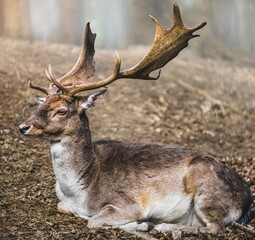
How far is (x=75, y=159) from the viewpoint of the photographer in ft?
23.7

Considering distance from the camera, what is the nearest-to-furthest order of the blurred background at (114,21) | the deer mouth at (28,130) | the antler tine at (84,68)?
the deer mouth at (28,130) → the antler tine at (84,68) → the blurred background at (114,21)

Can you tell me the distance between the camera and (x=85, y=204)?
7.16 metres

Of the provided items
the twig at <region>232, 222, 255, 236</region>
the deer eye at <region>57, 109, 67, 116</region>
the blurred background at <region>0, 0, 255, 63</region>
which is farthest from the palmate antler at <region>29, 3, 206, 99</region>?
the blurred background at <region>0, 0, 255, 63</region>

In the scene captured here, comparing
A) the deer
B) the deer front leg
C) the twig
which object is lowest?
the twig

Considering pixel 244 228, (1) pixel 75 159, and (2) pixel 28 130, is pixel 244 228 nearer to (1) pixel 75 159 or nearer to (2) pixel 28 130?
(1) pixel 75 159

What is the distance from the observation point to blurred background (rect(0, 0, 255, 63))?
17.5 meters

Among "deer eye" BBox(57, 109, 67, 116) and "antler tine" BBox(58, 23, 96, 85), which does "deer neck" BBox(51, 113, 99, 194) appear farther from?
"antler tine" BBox(58, 23, 96, 85)

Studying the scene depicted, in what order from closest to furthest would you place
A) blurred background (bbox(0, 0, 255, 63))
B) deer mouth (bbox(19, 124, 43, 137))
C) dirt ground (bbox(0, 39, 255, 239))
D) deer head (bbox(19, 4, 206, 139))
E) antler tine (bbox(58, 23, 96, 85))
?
deer mouth (bbox(19, 124, 43, 137)) → deer head (bbox(19, 4, 206, 139)) → dirt ground (bbox(0, 39, 255, 239)) → antler tine (bbox(58, 23, 96, 85)) → blurred background (bbox(0, 0, 255, 63))

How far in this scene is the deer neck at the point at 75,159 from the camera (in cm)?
712

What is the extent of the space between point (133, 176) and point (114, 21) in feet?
44.8

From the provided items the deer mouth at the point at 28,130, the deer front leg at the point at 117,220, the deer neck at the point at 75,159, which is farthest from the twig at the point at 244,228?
the deer mouth at the point at 28,130

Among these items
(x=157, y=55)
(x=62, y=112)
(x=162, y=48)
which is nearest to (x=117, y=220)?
(x=62, y=112)

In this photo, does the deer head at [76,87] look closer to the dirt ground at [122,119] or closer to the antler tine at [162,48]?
the antler tine at [162,48]

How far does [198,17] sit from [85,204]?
15970mm
